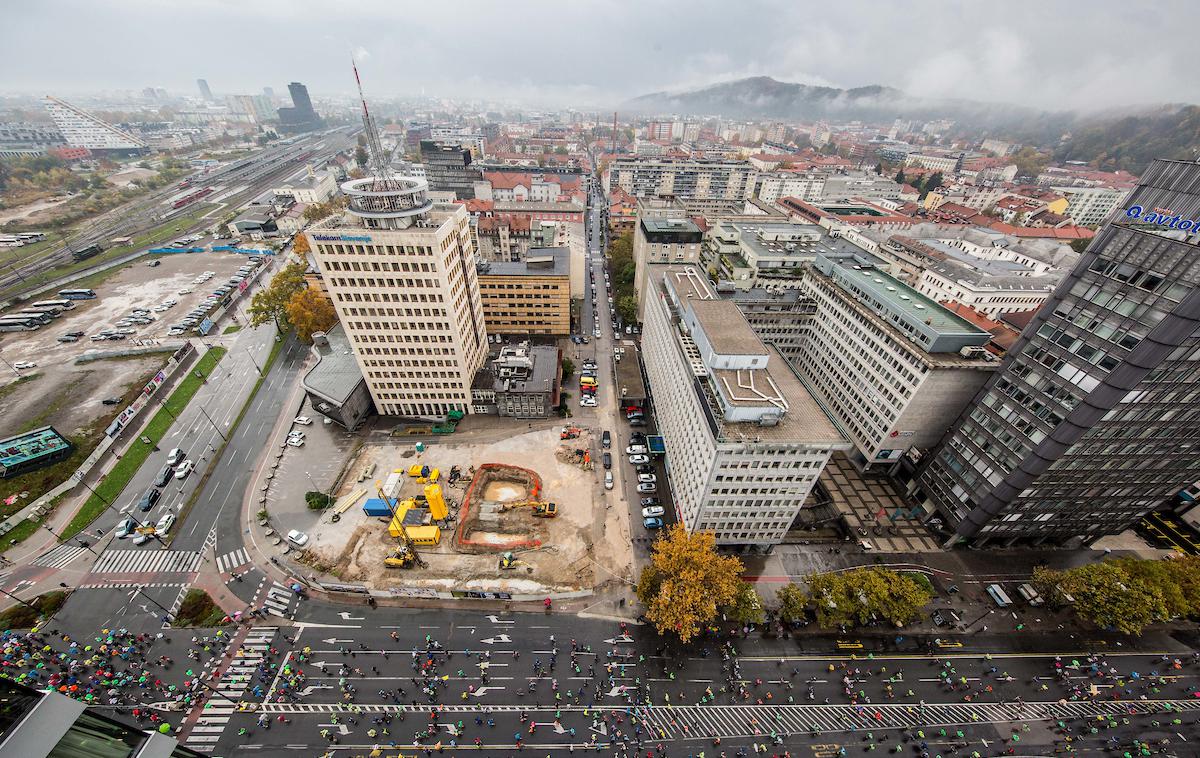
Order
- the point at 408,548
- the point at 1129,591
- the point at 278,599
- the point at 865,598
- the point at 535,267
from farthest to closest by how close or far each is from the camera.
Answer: the point at 535,267
the point at 408,548
the point at 278,599
the point at 865,598
the point at 1129,591

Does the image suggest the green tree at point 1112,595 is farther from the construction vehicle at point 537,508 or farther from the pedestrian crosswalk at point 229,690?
the pedestrian crosswalk at point 229,690

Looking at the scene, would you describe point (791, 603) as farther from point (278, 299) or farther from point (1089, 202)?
point (1089, 202)

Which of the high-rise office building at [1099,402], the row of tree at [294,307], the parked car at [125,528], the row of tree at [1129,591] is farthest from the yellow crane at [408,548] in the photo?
the row of tree at [1129,591]

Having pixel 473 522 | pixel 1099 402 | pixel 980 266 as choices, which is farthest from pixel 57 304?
pixel 980 266

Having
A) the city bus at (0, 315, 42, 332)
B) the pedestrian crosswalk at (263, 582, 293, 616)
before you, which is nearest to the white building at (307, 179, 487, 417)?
the pedestrian crosswalk at (263, 582, 293, 616)

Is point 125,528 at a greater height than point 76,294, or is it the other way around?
point 76,294

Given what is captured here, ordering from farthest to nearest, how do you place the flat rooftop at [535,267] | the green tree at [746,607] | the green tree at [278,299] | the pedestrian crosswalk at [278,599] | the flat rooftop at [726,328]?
1. the green tree at [278,299]
2. the flat rooftop at [535,267]
3. the flat rooftop at [726,328]
4. the pedestrian crosswalk at [278,599]
5. the green tree at [746,607]

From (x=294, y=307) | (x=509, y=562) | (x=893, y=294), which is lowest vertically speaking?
(x=509, y=562)

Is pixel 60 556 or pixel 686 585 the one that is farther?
pixel 60 556
